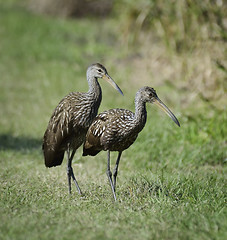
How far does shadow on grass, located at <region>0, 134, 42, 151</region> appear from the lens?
7.17 metres

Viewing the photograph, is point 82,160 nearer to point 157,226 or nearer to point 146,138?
point 146,138

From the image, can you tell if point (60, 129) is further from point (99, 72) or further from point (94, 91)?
point (99, 72)

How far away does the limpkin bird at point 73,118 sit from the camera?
4.91 metres

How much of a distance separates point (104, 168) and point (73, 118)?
146 centimetres

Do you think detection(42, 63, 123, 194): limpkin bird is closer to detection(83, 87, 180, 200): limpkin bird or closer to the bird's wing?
the bird's wing

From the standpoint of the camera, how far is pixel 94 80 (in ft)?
16.6

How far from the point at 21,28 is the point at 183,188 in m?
11.8

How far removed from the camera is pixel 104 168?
20.3 ft

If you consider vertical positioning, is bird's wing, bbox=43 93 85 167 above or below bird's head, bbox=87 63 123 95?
below

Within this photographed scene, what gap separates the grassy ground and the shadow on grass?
0.6 inches

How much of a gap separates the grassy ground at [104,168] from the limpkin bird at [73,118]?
0.43 meters

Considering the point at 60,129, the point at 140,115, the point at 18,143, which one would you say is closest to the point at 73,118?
the point at 60,129

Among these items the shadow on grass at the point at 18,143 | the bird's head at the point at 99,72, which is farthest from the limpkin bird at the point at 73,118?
the shadow on grass at the point at 18,143

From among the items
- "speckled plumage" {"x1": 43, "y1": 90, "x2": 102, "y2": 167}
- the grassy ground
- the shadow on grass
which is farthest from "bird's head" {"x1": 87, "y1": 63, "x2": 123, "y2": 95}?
the shadow on grass
